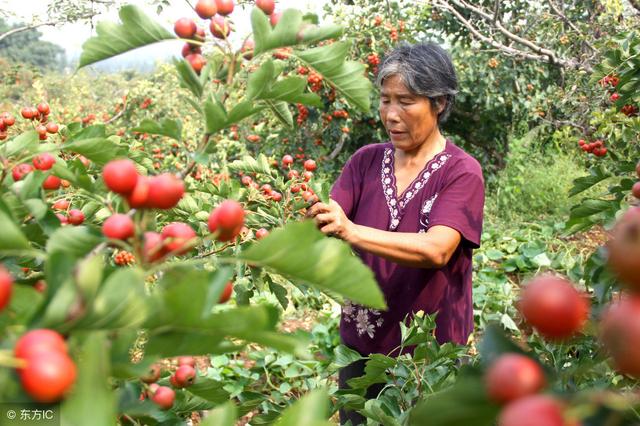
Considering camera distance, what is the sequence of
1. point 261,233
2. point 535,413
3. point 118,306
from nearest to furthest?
point 535,413 → point 118,306 → point 261,233

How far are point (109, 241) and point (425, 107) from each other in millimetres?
1590

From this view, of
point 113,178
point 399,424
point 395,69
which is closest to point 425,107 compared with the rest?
point 395,69

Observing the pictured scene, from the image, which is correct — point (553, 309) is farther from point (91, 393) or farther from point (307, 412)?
point (91, 393)

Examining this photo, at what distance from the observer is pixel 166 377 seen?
1233 millimetres

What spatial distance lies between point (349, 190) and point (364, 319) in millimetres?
453

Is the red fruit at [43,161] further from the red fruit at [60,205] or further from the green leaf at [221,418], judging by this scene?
the green leaf at [221,418]

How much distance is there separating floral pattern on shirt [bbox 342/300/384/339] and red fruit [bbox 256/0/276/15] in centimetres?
134

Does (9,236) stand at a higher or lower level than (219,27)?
lower

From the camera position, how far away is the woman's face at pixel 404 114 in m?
2.11

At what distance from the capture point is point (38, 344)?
49 centimetres

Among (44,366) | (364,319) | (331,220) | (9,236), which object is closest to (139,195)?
(9,236)

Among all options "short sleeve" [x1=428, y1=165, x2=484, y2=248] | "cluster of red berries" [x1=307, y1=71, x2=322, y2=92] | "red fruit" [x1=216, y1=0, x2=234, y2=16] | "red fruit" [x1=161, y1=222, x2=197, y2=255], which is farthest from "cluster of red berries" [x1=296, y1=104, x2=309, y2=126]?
"red fruit" [x1=161, y1=222, x2=197, y2=255]

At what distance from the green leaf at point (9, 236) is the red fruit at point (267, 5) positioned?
47cm

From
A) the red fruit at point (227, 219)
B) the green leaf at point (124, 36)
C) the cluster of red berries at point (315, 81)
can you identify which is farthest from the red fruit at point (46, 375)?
the cluster of red berries at point (315, 81)
